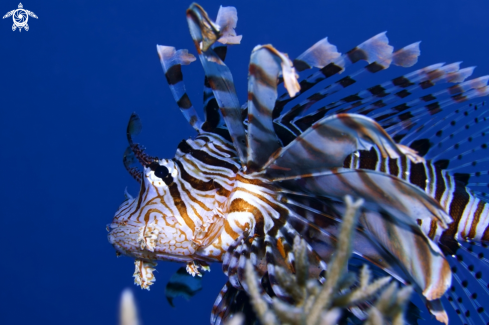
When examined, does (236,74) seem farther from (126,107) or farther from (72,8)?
(72,8)

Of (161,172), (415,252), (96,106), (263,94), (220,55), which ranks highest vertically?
(96,106)

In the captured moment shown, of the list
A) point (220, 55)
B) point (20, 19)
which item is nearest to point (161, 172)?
point (220, 55)

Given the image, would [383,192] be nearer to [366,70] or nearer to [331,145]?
[331,145]

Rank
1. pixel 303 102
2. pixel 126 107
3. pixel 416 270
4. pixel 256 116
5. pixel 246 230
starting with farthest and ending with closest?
pixel 126 107
pixel 303 102
pixel 246 230
pixel 256 116
pixel 416 270

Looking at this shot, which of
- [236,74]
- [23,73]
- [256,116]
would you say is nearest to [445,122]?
[256,116]

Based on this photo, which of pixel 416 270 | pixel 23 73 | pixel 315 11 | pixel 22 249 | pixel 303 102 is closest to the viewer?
pixel 416 270

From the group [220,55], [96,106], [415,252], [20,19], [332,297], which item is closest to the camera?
[332,297]

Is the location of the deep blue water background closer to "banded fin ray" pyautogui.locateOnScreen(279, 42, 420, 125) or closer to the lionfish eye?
"banded fin ray" pyautogui.locateOnScreen(279, 42, 420, 125)

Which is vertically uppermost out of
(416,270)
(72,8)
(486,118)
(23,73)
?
(72,8)

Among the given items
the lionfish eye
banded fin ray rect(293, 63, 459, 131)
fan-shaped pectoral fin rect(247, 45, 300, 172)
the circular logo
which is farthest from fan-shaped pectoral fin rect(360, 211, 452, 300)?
the circular logo
